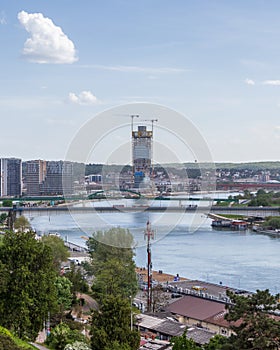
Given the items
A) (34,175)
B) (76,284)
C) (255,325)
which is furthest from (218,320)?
(34,175)

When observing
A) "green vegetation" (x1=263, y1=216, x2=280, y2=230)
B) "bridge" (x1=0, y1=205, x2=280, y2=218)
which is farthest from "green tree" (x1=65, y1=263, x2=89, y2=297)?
"green vegetation" (x1=263, y1=216, x2=280, y2=230)

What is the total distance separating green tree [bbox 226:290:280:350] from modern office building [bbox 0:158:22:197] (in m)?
24.4

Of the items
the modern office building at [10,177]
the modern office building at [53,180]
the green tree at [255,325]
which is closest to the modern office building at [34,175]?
the modern office building at [53,180]

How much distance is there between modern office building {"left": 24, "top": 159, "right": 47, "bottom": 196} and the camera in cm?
2707

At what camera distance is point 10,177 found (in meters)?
27.1

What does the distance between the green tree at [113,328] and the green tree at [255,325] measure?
675 millimetres

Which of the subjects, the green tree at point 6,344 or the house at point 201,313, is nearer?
the green tree at point 6,344

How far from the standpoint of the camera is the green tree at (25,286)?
354 centimetres

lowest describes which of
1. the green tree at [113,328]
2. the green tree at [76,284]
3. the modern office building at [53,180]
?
the green tree at [76,284]

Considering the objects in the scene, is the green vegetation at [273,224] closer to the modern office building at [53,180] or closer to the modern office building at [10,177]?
the modern office building at [53,180]

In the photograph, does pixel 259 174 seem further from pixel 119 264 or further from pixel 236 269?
pixel 119 264

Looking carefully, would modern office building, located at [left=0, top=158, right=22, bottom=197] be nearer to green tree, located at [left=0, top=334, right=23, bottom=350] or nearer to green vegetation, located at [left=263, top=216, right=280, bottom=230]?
green vegetation, located at [left=263, top=216, right=280, bottom=230]

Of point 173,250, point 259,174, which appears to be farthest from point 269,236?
point 259,174

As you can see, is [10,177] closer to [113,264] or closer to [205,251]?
[205,251]
